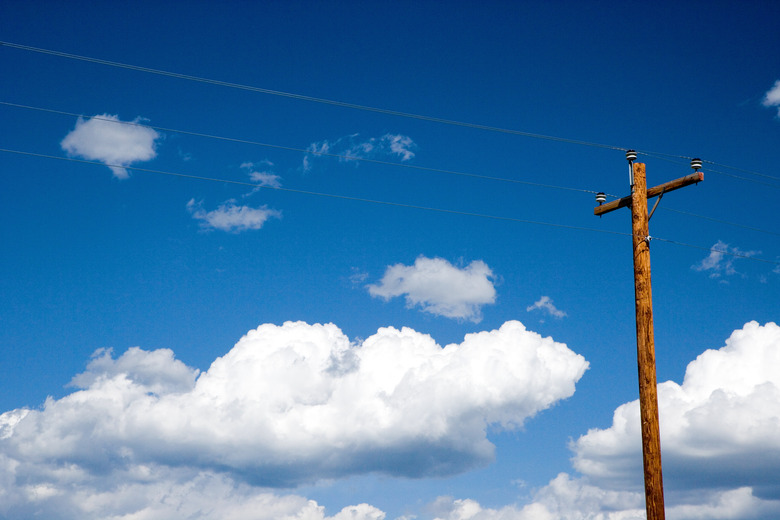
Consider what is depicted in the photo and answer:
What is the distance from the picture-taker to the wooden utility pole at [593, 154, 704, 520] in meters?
15.5

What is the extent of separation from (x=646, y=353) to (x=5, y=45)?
15.8 meters

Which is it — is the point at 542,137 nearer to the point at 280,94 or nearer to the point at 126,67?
the point at 280,94

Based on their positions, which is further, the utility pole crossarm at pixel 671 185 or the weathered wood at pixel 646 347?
the utility pole crossarm at pixel 671 185

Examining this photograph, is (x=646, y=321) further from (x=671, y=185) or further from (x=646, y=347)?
(x=671, y=185)

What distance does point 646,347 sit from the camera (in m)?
16.7

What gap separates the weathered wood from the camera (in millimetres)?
15508

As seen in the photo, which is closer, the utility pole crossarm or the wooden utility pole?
the wooden utility pole

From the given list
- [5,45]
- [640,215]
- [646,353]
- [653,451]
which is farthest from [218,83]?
[653,451]

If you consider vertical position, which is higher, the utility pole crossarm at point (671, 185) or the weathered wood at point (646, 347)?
the utility pole crossarm at point (671, 185)

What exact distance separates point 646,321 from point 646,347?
0.57 m

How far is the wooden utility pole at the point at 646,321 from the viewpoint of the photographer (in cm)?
1553

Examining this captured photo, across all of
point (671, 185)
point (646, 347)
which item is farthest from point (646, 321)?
point (671, 185)

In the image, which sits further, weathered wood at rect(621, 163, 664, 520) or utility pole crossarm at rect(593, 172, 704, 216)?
utility pole crossarm at rect(593, 172, 704, 216)

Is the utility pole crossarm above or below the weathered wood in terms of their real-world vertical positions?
above
